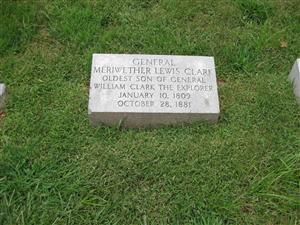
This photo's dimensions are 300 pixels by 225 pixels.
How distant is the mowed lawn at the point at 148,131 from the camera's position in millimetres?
2469

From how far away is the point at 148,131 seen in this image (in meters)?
2.80

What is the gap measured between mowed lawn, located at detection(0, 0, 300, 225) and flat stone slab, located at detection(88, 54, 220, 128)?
12 centimetres

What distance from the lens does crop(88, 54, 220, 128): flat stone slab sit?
8.82 ft

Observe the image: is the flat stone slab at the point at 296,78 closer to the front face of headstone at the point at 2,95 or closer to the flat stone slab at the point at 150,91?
the flat stone slab at the point at 150,91

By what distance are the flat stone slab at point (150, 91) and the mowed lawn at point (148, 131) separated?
4.7 inches

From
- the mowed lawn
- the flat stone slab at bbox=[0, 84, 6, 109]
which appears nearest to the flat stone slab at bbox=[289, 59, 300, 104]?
the mowed lawn

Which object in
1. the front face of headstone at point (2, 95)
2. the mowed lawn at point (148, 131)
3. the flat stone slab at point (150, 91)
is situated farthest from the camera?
the front face of headstone at point (2, 95)

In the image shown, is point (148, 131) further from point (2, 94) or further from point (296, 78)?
point (296, 78)

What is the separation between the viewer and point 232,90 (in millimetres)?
3098

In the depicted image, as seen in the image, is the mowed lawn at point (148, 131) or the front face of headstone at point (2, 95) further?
the front face of headstone at point (2, 95)

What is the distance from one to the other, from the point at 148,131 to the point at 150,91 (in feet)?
0.92

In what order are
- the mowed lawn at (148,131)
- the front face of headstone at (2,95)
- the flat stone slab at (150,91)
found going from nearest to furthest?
1. the mowed lawn at (148,131)
2. the flat stone slab at (150,91)
3. the front face of headstone at (2,95)

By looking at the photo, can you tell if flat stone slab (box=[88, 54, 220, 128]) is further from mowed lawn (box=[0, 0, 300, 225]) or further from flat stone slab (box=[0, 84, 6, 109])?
flat stone slab (box=[0, 84, 6, 109])

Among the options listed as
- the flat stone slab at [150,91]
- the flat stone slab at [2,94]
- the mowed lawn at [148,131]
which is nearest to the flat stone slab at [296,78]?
the mowed lawn at [148,131]
